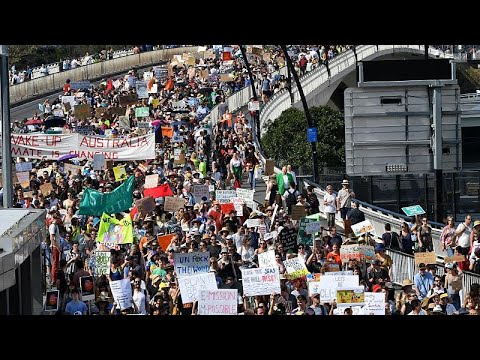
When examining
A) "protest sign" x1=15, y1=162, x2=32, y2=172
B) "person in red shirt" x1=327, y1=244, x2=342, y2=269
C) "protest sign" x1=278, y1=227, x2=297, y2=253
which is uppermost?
"protest sign" x1=15, y1=162, x2=32, y2=172

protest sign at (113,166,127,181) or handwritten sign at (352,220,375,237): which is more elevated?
protest sign at (113,166,127,181)

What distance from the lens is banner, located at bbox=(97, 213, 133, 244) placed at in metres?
20.5

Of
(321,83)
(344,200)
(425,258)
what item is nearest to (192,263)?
(425,258)

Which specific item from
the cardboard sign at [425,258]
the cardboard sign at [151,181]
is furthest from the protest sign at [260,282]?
the cardboard sign at [151,181]

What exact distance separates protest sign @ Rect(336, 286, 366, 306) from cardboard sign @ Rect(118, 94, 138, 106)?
2917 cm

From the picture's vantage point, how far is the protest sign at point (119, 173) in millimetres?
28028

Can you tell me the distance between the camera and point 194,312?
51.5ft

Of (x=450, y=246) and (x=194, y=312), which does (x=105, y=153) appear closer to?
(x=450, y=246)

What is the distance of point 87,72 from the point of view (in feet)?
215

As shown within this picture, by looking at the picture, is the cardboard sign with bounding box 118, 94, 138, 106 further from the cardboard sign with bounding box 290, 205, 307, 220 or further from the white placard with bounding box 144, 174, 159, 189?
the cardboard sign with bounding box 290, 205, 307, 220

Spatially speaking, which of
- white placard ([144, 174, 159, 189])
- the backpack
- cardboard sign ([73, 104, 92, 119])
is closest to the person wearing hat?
the backpack

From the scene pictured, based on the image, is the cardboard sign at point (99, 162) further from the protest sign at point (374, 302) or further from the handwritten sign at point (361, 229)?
the protest sign at point (374, 302)

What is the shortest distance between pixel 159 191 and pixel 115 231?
14.7 ft

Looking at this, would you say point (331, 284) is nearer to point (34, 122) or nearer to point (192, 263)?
point (192, 263)
